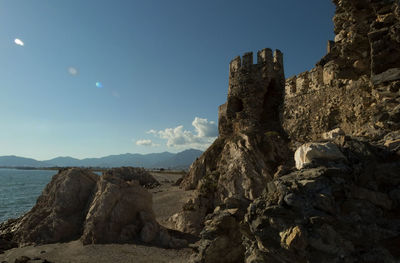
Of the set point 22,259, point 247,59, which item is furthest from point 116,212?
point 247,59

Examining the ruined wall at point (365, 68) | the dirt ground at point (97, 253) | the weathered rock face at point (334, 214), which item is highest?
the ruined wall at point (365, 68)

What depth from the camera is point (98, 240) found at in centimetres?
1182

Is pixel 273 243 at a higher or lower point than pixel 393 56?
lower

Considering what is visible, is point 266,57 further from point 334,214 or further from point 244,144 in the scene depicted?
point 334,214

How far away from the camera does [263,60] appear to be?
21016 mm

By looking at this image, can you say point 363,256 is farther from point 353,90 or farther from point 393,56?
point 353,90

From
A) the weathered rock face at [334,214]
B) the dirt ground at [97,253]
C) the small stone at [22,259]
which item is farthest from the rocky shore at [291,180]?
the small stone at [22,259]

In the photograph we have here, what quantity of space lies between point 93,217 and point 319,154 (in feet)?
41.6

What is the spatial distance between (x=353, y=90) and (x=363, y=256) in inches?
445

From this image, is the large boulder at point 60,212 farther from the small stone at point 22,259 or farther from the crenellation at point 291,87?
the crenellation at point 291,87

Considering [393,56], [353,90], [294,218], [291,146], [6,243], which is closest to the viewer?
[294,218]

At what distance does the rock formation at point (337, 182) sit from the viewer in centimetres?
331

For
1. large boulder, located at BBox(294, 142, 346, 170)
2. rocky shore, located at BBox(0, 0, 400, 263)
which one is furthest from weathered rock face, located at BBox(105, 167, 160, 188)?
large boulder, located at BBox(294, 142, 346, 170)

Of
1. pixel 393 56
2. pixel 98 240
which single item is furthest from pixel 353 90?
→ pixel 98 240
